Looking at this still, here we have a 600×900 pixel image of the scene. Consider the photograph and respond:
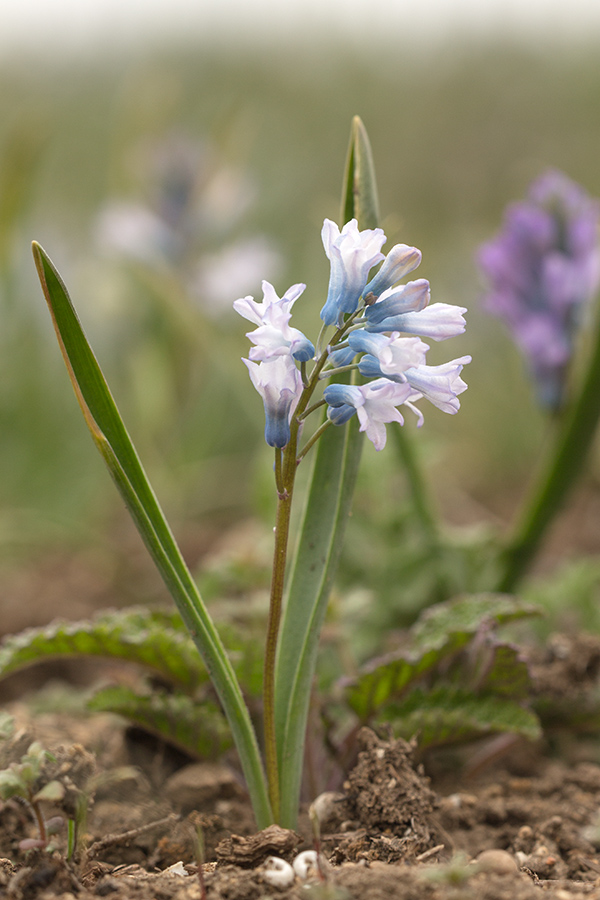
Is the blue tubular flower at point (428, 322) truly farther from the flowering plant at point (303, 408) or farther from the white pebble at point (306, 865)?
the white pebble at point (306, 865)

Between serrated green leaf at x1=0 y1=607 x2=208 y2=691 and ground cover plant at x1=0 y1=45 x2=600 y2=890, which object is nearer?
ground cover plant at x1=0 y1=45 x2=600 y2=890

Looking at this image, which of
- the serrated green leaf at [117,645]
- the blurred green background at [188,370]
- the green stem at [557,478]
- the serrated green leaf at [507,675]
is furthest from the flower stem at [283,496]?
the green stem at [557,478]

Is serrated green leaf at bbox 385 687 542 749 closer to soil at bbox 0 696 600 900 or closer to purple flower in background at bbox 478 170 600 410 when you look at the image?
soil at bbox 0 696 600 900

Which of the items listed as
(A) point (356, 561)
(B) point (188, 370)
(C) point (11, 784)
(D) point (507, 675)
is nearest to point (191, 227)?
(B) point (188, 370)

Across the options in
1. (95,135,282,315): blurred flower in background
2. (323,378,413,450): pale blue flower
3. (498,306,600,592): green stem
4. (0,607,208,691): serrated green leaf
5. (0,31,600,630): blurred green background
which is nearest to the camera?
(323,378,413,450): pale blue flower

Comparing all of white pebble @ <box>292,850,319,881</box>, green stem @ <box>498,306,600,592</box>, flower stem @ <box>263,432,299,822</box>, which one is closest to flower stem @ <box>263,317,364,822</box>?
flower stem @ <box>263,432,299,822</box>

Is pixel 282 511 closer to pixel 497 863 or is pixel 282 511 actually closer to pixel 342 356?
pixel 342 356
